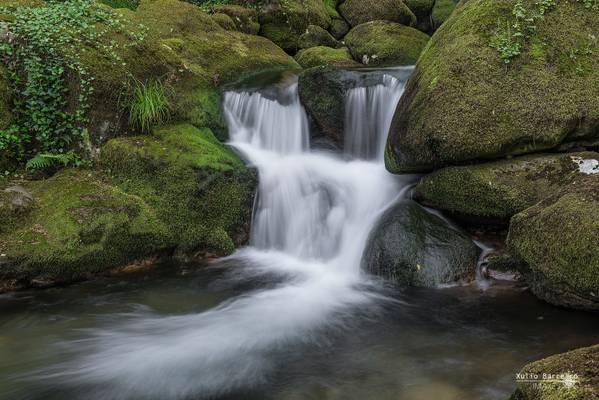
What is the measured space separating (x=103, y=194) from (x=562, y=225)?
551cm

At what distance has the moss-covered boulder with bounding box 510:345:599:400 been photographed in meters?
2.03

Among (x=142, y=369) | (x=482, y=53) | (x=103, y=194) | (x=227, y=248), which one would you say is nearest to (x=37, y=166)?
(x=103, y=194)

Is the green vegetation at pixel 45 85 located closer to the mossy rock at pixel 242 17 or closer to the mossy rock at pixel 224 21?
the mossy rock at pixel 224 21

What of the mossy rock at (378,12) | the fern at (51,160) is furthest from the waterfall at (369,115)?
the mossy rock at (378,12)

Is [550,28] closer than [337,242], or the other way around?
[550,28]

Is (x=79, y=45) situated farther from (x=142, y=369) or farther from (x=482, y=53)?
(x=482, y=53)

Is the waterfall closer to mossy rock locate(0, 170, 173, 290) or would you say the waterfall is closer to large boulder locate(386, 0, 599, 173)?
large boulder locate(386, 0, 599, 173)

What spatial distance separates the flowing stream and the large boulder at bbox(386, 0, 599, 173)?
1202mm

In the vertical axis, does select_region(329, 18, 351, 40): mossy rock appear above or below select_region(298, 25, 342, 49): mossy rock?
above

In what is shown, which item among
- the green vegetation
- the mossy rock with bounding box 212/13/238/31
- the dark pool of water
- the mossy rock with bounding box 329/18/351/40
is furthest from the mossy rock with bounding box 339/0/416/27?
the dark pool of water

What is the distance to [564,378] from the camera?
6.98ft

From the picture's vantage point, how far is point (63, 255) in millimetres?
5680

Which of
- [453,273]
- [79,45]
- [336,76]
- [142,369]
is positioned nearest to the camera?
[142,369]

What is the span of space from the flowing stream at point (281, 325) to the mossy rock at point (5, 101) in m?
2.80
